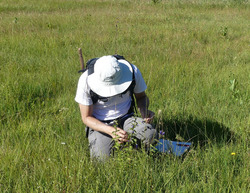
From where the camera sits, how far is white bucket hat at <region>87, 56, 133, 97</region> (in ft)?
7.22

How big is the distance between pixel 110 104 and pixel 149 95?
1098 millimetres

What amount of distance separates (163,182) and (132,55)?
3.22 meters

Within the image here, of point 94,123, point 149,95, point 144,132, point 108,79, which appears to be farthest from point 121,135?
point 149,95

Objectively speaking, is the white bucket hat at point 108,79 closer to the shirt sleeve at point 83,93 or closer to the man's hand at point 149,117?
the shirt sleeve at point 83,93

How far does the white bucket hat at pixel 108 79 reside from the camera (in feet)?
7.22

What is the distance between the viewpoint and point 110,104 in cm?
250

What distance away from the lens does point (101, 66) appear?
7.31 ft

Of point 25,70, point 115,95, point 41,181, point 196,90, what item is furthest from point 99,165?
point 25,70

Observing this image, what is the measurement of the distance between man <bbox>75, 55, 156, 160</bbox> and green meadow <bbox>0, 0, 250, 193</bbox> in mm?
144

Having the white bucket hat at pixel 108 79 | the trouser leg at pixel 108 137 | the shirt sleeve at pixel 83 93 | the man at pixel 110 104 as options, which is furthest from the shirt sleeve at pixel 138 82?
the shirt sleeve at pixel 83 93

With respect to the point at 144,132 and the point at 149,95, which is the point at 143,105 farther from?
the point at 149,95

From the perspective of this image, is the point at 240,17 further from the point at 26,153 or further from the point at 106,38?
the point at 26,153

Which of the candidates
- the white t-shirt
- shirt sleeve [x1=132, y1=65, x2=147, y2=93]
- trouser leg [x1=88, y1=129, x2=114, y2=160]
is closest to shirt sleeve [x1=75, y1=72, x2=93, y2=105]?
the white t-shirt

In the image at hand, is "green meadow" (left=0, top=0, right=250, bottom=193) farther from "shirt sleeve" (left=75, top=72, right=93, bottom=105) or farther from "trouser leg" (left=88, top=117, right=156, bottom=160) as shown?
"shirt sleeve" (left=75, top=72, right=93, bottom=105)
